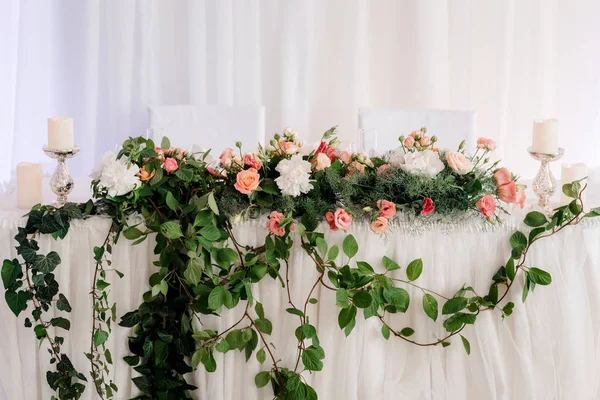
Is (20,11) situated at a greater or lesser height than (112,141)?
greater

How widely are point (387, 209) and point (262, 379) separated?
48 cm

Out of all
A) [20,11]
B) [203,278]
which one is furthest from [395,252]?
[20,11]

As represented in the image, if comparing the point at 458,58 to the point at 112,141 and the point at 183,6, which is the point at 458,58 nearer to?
the point at 183,6

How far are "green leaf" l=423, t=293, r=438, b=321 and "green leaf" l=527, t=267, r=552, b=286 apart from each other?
0.22 metres

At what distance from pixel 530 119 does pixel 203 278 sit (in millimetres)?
2541

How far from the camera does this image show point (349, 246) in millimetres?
1521

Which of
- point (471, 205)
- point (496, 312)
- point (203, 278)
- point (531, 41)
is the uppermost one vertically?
point (531, 41)

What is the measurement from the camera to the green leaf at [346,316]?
1.52 m

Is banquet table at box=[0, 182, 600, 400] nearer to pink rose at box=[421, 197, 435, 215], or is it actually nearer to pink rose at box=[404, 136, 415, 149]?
pink rose at box=[421, 197, 435, 215]

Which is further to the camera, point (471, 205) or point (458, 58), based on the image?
point (458, 58)

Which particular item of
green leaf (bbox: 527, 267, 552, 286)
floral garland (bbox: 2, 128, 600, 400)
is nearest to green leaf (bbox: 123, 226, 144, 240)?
floral garland (bbox: 2, 128, 600, 400)

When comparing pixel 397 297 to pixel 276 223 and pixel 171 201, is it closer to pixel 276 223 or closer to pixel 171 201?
pixel 276 223

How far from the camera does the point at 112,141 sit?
355cm

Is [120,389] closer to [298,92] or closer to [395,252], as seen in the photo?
[395,252]
